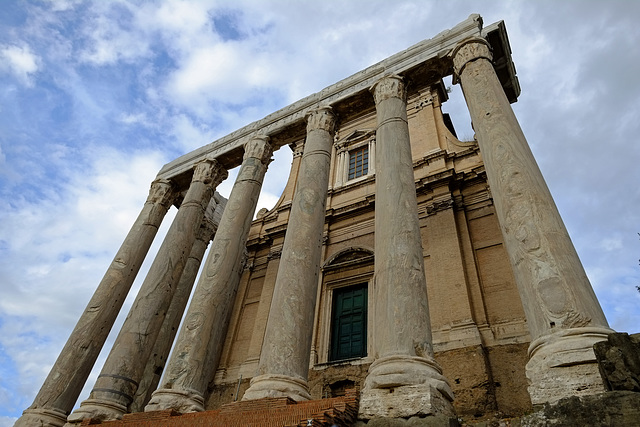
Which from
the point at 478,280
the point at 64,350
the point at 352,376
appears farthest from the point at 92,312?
the point at 478,280

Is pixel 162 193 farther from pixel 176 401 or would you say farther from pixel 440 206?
pixel 440 206

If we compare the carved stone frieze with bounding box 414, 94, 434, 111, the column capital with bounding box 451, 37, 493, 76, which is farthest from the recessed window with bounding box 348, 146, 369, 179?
the column capital with bounding box 451, 37, 493, 76

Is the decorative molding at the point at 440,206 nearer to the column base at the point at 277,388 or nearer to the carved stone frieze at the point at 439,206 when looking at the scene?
the carved stone frieze at the point at 439,206

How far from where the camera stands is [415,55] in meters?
12.1

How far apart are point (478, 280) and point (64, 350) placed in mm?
11286

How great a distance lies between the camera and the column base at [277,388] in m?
6.88

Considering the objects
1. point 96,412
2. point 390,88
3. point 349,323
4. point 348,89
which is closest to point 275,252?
point 349,323

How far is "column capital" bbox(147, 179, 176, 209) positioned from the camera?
15.1 metres

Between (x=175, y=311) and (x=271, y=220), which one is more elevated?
(x=271, y=220)

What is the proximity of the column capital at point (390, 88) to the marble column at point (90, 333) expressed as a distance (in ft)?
27.7

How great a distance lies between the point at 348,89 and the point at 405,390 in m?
9.54

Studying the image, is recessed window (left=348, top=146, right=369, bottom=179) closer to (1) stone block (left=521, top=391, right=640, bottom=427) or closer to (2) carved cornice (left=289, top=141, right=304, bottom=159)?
(2) carved cornice (left=289, top=141, right=304, bottom=159)

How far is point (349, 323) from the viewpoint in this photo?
1370 cm

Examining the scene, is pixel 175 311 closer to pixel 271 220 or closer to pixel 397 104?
pixel 271 220
